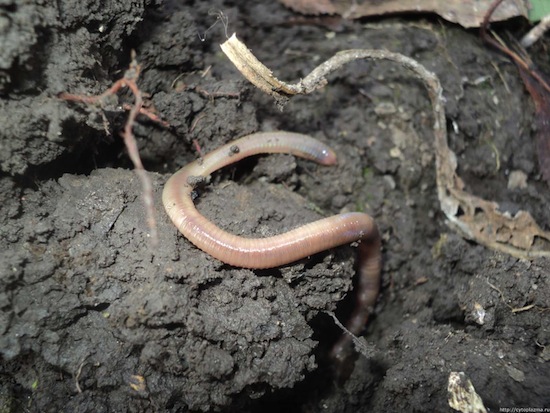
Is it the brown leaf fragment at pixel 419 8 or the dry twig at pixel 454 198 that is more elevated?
the brown leaf fragment at pixel 419 8

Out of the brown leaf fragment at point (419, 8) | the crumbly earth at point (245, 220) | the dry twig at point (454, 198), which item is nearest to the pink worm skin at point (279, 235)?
the crumbly earth at point (245, 220)

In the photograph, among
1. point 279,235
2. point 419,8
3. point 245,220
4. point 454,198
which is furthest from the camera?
point 419,8

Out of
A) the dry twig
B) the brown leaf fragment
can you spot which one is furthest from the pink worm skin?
the brown leaf fragment

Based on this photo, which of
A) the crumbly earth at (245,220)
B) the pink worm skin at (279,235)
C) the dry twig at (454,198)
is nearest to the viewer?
the crumbly earth at (245,220)

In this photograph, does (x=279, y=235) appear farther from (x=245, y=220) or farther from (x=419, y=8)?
(x=419, y=8)

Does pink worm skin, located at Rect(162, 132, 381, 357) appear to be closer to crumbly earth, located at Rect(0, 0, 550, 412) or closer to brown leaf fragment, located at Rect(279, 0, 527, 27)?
crumbly earth, located at Rect(0, 0, 550, 412)

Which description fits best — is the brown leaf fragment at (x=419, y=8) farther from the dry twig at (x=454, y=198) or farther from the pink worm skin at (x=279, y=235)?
the pink worm skin at (x=279, y=235)

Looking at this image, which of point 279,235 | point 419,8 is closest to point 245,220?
point 279,235
